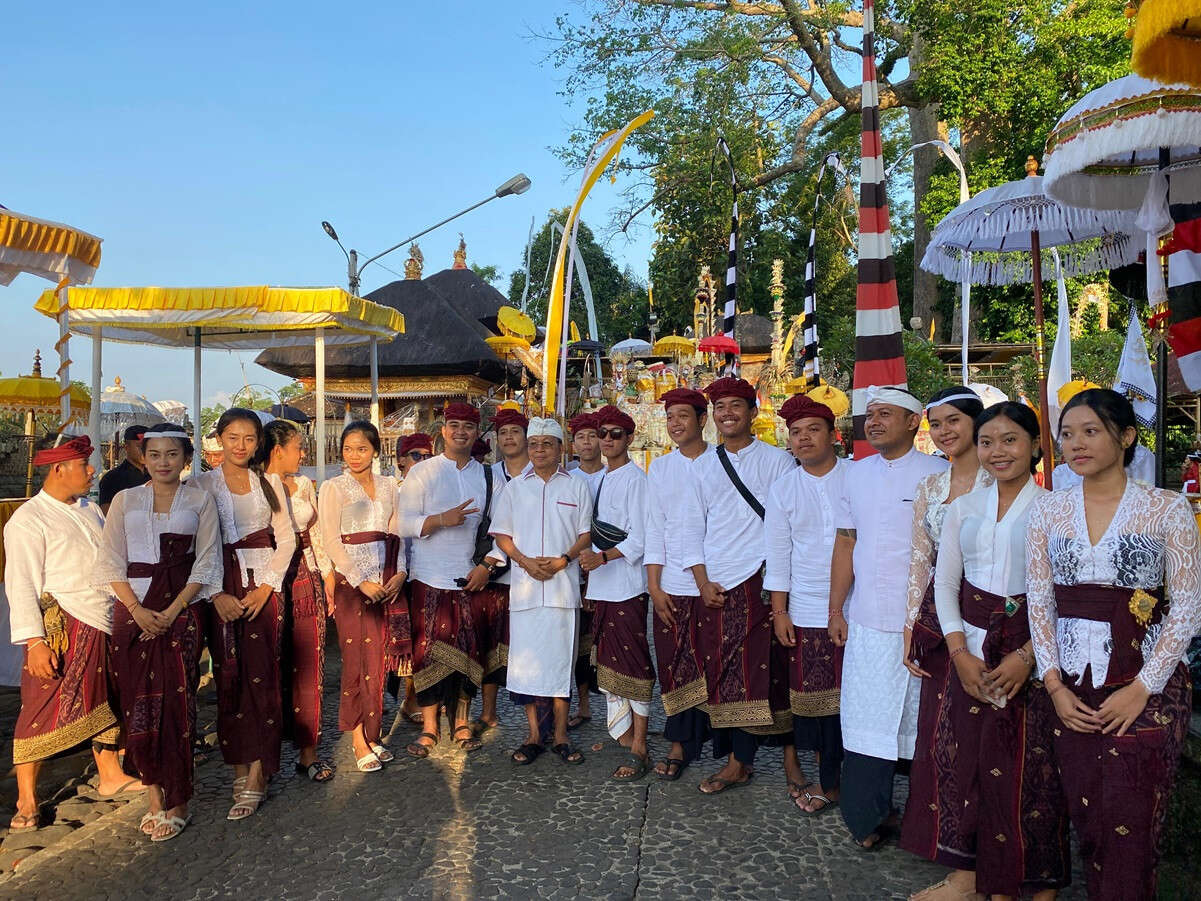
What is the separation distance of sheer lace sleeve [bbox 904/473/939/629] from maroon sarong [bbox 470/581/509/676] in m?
2.50

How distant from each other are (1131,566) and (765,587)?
1.74 meters

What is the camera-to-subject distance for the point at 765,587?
156 inches

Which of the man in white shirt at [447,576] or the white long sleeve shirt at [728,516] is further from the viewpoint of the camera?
the man in white shirt at [447,576]

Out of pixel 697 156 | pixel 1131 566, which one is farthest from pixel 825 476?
pixel 697 156

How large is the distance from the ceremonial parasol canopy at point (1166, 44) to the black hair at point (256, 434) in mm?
3725

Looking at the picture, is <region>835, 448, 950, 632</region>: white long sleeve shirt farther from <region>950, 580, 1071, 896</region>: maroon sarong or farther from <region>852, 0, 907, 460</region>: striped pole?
<region>852, 0, 907, 460</region>: striped pole

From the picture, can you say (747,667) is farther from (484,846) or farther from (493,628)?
(493,628)

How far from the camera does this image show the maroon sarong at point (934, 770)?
2.89 meters

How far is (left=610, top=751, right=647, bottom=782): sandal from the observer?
4234mm

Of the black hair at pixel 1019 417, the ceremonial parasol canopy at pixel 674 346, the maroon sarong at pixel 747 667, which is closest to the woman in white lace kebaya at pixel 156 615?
the maroon sarong at pixel 747 667

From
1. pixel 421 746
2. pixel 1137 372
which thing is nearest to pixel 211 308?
pixel 421 746

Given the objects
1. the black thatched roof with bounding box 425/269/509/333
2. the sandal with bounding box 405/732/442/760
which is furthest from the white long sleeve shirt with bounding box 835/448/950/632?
the black thatched roof with bounding box 425/269/509/333

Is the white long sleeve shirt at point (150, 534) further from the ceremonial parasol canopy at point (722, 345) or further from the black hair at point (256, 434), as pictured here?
the ceremonial parasol canopy at point (722, 345)

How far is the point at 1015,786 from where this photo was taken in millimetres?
2738
